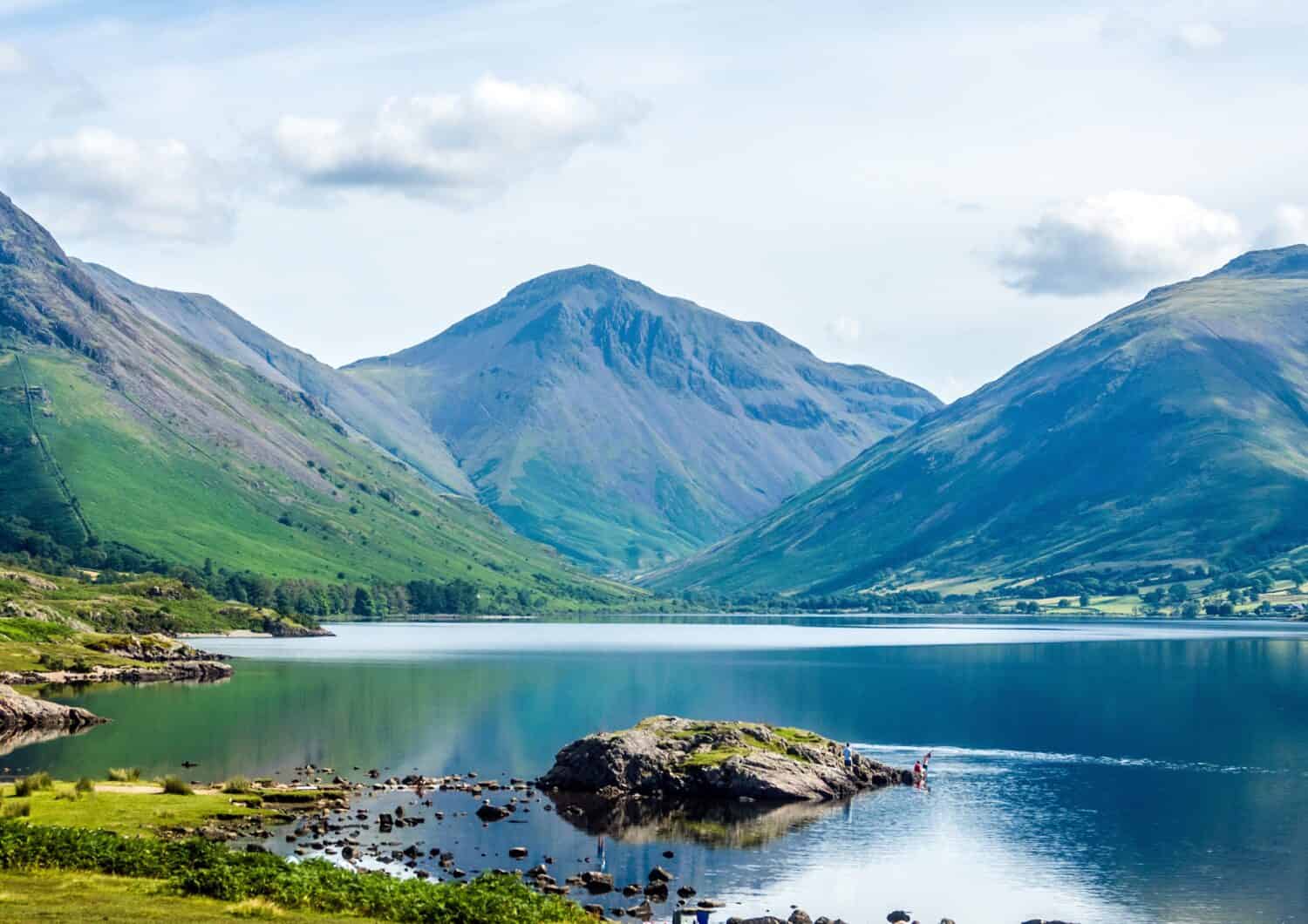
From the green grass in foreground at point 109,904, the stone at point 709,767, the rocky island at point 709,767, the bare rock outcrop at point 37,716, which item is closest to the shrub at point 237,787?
the stone at point 709,767

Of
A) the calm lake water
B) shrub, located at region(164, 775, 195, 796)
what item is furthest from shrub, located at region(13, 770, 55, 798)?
the calm lake water

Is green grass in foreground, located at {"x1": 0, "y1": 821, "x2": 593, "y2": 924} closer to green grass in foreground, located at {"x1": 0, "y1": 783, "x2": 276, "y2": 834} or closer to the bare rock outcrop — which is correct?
green grass in foreground, located at {"x1": 0, "y1": 783, "x2": 276, "y2": 834}

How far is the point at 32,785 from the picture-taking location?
86562mm

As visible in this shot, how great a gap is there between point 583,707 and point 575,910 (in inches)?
4161

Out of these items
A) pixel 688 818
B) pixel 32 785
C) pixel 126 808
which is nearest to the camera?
pixel 126 808

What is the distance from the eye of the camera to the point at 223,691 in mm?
170250

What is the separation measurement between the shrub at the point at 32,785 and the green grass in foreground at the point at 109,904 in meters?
30.8

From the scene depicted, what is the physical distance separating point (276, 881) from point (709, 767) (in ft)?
187

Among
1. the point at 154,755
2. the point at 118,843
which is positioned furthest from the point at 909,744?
the point at 118,843

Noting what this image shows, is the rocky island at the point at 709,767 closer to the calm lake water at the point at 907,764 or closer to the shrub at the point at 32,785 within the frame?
the calm lake water at the point at 907,764

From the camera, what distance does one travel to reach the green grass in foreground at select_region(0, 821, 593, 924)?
→ 53.3 meters

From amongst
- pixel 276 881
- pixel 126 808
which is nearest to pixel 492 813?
pixel 126 808

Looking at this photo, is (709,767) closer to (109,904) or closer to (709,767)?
(709,767)

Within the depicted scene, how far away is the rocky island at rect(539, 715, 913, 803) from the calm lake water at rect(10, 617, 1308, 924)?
13.1ft
